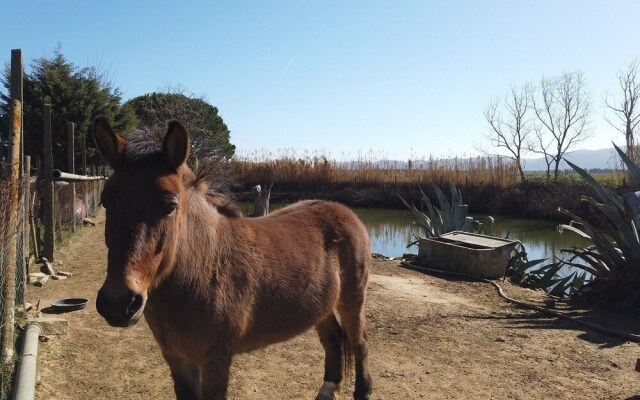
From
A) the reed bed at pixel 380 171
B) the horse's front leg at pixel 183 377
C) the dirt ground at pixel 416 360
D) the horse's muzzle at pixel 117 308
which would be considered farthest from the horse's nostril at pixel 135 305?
the reed bed at pixel 380 171

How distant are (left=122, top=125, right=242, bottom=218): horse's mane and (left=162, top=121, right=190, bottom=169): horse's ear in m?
0.05

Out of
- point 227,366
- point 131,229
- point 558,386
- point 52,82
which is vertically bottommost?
point 558,386

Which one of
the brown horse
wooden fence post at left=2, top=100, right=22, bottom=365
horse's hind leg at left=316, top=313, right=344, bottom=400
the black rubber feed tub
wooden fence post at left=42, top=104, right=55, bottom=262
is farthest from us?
wooden fence post at left=42, top=104, right=55, bottom=262

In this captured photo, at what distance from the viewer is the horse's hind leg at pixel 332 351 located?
3738 millimetres

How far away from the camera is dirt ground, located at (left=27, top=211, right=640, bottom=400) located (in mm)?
3871

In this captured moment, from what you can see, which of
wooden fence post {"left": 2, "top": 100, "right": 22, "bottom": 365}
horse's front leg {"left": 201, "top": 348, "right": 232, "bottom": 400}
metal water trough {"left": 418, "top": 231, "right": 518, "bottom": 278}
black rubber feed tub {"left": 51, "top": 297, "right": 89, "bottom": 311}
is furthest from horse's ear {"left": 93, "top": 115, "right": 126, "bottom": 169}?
metal water trough {"left": 418, "top": 231, "right": 518, "bottom": 278}

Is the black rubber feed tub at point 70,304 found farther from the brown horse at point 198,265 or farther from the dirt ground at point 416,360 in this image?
the brown horse at point 198,265

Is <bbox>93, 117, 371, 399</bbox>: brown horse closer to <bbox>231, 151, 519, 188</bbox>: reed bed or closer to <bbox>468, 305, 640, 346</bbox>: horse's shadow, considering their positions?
<bbox>468, 305, 640, 346</bbox>: horse's shadow

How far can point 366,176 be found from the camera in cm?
2716

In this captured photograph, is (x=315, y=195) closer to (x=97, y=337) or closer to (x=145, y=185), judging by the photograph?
(x=97, y=337)

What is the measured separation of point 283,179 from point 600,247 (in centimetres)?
2167

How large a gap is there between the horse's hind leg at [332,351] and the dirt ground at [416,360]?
8.2 inches

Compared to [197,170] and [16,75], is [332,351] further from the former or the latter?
[16,75]

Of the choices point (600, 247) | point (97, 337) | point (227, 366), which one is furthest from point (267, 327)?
point (600, 247)
